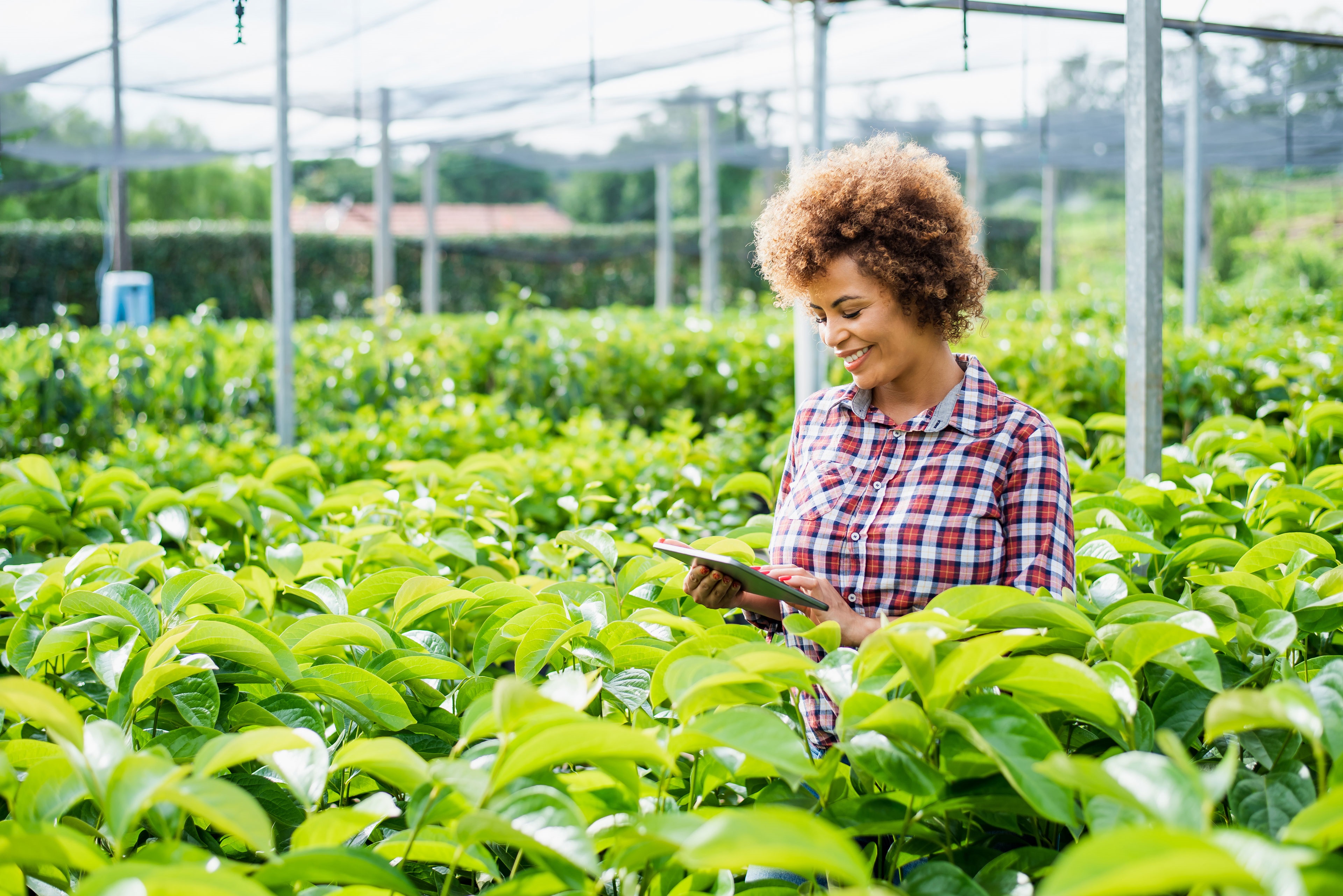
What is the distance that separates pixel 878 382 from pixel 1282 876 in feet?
3.73

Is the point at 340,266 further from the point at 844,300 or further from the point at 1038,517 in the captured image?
the point at 1038,517

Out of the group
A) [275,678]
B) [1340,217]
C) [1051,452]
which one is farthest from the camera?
[1340,217]

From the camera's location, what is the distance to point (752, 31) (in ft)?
22.6

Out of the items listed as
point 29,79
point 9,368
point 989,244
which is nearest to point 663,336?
point 9,368

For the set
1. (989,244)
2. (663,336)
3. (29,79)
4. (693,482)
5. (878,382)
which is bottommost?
(693,482)

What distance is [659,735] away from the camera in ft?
3.63

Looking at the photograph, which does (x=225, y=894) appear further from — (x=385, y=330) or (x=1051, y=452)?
(x=385, y=330)

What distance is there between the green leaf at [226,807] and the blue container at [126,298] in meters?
12.2

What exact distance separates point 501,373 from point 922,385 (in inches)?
159

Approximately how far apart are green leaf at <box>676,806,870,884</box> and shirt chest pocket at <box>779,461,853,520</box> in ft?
3.33

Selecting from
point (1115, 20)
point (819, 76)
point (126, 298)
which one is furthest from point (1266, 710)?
point (126, 298)

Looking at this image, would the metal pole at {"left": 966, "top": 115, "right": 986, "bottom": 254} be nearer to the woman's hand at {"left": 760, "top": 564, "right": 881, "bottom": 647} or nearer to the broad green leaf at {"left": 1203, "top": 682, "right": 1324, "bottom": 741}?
the woman's hand at {"left": 760, "top": 564, "right": 881, "bottom": 647}

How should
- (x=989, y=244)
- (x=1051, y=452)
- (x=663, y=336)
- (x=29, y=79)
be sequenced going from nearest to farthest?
(x=1051, y=452) < (x=663, y=336) < (x=29, y=79) < (x=989, y=244)

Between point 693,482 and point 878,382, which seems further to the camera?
point 693,482
